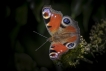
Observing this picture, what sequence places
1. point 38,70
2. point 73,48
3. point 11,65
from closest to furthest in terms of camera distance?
point 73,48
point 38,70
point 11,65

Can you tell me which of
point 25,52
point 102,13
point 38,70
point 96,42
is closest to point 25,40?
point 25,52

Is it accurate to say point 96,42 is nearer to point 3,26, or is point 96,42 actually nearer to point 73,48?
point 73,48

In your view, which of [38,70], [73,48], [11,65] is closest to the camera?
[73,48]

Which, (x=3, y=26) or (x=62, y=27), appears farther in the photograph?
(x=3, y=26)

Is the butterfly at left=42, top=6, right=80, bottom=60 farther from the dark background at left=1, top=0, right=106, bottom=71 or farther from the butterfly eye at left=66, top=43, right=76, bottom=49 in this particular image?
the dark background at left=1, top=0, right=106, bottom=71

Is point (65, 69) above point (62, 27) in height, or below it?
below

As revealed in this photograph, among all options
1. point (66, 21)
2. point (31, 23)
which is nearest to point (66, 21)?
point (66, 21)

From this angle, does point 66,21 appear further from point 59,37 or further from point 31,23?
point 31,23
